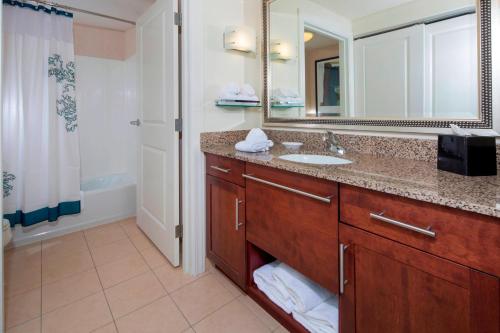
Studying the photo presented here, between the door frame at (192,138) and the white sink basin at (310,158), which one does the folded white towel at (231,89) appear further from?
the white sink basin at (310,158)

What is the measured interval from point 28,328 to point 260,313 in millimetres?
1171

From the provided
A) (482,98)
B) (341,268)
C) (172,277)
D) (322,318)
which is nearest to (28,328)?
(172,277)

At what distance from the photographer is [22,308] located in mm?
1479

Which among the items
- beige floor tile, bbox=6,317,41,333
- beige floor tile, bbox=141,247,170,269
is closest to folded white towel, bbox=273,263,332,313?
beige floor tile, bbox=141,247,170,269

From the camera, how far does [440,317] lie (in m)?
0.76

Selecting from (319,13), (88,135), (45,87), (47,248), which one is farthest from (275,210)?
(88,135)

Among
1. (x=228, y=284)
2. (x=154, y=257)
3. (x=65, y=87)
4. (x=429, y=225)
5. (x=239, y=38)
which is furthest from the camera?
(x=65, y=87)

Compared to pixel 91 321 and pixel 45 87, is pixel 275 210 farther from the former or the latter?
pixel 45 87

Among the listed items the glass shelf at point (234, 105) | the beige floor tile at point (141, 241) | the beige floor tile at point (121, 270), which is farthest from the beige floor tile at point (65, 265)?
the glass shelf at point (234, 105)

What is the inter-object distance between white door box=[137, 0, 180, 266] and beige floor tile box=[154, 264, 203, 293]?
0.18ft

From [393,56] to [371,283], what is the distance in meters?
1.07

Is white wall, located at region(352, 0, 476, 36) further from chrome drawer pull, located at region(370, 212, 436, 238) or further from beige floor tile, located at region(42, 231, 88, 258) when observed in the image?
beige floor tile, located at region(42, 231, 88, 258)

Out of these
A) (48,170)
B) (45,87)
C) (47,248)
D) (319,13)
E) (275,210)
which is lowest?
(47,248)

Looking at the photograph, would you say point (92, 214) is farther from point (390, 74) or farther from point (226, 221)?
point (390, 74)
